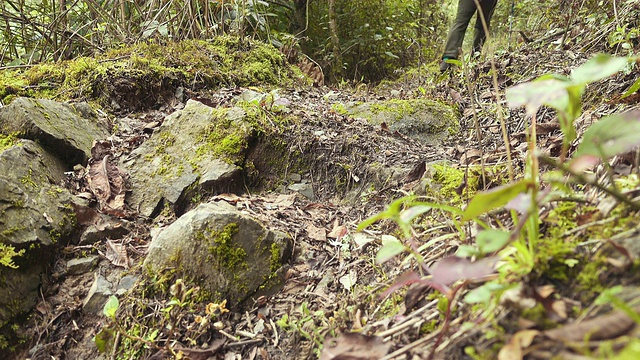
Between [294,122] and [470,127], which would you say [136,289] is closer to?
[294,122]

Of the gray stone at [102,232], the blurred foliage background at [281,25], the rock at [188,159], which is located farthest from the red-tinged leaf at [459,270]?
the blurred foliage background at [281,25]

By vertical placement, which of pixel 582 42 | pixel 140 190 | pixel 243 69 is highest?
pixel 582 42

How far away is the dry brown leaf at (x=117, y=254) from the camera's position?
80.1 inches

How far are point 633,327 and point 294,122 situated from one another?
2454 millimetres

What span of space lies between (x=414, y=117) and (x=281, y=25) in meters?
3.96

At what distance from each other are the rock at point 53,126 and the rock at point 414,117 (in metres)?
1.99

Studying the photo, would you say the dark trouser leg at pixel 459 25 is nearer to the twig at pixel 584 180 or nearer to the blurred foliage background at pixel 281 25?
the blurred foliage background at pixel 281 25

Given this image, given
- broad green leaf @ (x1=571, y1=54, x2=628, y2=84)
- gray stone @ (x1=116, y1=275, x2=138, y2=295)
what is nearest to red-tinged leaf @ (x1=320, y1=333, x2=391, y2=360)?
broad green leaf @ (x1=571, y1=54, x2=628, y2=84)

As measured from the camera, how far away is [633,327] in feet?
2.27

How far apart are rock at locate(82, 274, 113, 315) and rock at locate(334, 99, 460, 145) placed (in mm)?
2231

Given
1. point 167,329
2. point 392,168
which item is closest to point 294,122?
point 392,168

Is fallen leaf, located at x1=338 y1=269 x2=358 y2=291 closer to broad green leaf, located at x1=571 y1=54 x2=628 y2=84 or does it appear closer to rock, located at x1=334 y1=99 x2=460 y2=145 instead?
broad green leaf, located at x1=571 y1=54 x2=628 y2=84

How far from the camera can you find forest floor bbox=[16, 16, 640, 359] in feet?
2.85

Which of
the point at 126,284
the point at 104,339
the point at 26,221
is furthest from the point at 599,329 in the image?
the point at 26,221
